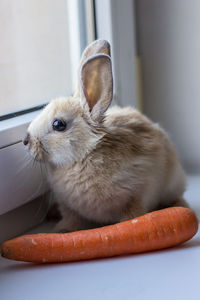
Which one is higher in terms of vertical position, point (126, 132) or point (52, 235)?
point (126, 132)

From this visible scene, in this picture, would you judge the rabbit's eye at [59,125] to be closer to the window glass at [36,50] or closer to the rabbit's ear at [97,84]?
the rabbit's ear at [97,84]

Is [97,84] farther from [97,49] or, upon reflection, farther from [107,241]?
[107,241]

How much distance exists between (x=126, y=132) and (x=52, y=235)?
A: 280 millimetres

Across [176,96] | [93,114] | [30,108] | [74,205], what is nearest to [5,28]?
[30,108]

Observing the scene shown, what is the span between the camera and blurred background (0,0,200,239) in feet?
4.03

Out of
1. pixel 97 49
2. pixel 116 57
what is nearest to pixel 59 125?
pixel 97 49

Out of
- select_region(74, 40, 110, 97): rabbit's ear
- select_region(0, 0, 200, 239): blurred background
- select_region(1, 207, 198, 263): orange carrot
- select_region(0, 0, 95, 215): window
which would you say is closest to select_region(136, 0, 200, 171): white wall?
select_region(0, 0, 200, 239): blurred background

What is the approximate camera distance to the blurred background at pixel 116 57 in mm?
1228

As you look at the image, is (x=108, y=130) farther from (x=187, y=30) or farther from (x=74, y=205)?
(x=187, y=30)

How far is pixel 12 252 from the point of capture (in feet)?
3.07

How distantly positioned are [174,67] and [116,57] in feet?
0.64

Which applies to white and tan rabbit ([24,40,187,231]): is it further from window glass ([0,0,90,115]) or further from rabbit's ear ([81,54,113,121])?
window glass ([0,0,90,115])

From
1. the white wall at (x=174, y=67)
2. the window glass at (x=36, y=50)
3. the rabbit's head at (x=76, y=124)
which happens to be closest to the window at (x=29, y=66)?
the window glass at (x=36, y=50)

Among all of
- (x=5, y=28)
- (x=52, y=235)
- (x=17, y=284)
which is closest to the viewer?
(x=17, y=284)
